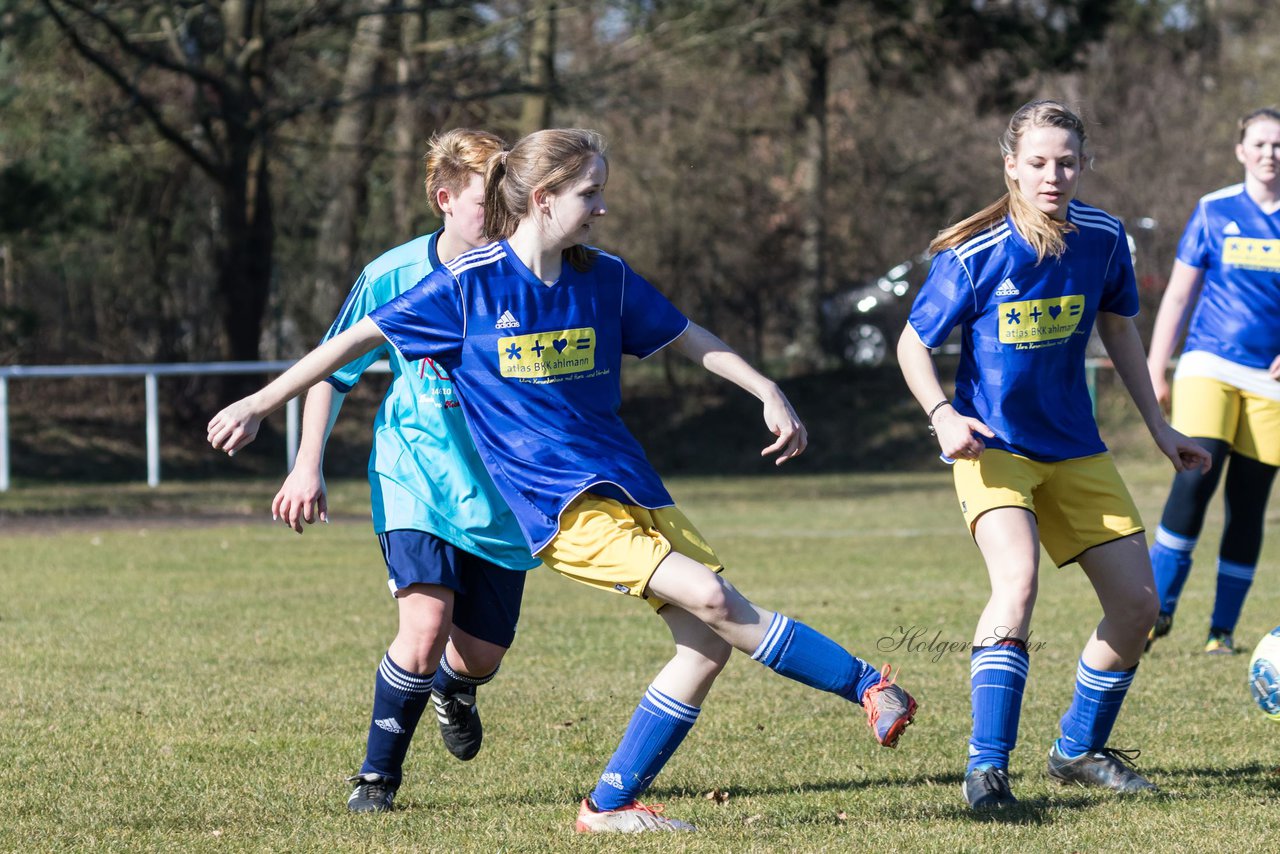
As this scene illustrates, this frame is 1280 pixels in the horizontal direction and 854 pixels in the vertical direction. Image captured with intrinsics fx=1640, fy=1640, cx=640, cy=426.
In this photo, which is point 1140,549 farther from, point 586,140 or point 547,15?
point 547,15

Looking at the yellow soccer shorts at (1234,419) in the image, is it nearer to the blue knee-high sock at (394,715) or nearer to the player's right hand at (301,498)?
the blue knee-high sock at (394,715)

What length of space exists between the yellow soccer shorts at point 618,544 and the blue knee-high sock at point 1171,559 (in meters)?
3.66

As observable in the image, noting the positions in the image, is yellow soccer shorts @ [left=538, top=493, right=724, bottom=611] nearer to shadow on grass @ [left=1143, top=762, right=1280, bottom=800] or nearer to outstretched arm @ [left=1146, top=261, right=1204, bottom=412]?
shadow on grass @ [left=1143, top=762, right=1280, bottom=800]

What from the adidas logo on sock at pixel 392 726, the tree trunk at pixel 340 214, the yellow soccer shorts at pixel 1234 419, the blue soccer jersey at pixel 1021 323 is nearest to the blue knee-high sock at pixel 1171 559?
the yellow soccer shorts at pixel 1234 419

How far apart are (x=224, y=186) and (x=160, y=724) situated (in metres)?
16.6

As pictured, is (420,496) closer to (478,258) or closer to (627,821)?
(478,258)

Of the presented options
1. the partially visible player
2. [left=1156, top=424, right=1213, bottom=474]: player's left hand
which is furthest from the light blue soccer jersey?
[left=1156, top=424, right=1213, bottom=474]: player's left hand

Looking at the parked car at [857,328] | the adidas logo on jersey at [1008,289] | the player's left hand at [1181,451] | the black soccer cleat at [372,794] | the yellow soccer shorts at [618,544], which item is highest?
the adidas logo on jersey at [1008,289]

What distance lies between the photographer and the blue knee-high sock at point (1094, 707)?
4.62 meters

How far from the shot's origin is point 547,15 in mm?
19812

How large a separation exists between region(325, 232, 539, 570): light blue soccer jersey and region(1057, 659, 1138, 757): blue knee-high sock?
1617mm

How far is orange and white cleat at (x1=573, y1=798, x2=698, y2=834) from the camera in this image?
404 centimetres

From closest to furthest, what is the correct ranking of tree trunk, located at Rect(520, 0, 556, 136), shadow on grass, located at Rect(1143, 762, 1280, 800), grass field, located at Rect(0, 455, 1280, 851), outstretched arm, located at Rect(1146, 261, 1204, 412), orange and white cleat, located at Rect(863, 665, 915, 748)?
orange and white cleat, located at Rect(863, 665, 915, 748), grass field, located at Rect(0, 455, 1280, 851), shadow on grass, located at Rect(1143, 762, 1280, 800), outstretched arm, located at Rect(1146, 261, 1204, 412), tree trunk, located at Rect(520, 0, 556, 136)

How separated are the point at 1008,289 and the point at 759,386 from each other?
819 millimetres
